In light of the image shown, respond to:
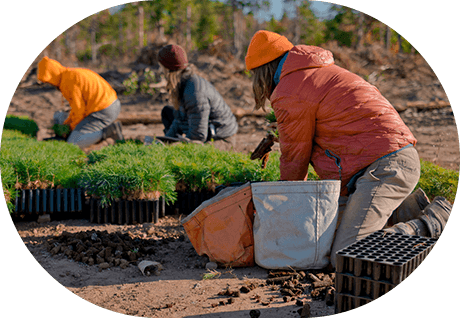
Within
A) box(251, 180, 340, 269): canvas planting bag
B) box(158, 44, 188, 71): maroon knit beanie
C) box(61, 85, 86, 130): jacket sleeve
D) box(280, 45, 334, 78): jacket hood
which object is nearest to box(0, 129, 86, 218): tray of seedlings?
box(158, 44, 188, 71): maroon knit beanie

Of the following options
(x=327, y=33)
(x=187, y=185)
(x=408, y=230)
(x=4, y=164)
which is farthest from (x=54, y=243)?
(x=327, y=33)

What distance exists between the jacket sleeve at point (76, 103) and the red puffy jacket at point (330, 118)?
4.47 meters

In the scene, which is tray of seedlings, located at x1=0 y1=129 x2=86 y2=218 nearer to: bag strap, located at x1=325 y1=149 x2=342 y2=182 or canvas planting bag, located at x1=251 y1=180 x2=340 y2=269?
canvas planting bag, located at x1=251 y1=180 x2=340 y2=269

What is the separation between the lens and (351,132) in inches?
101

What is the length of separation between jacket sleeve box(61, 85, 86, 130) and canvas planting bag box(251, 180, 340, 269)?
186 inches

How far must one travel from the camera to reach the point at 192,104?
5078mm

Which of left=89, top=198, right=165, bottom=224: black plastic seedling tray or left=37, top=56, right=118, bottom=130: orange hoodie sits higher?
left=37, top=56, right=118, bottom=130: orange hoodie

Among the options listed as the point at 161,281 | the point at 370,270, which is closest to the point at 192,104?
the point at 161,281

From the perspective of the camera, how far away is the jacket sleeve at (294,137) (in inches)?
104

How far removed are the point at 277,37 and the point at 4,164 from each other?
2774 millimetres

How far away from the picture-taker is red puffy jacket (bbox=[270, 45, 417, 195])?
8.29 ft

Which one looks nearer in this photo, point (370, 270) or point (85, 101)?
point (370, 270)

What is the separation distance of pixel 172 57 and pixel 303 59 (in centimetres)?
251

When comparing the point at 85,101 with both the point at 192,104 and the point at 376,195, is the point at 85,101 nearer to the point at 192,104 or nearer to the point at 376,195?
the point at 192,104
